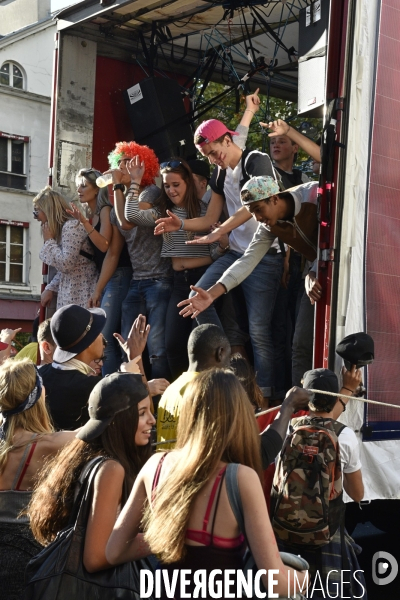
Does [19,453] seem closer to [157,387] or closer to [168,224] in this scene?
[157,387]

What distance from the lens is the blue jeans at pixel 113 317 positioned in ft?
20.8

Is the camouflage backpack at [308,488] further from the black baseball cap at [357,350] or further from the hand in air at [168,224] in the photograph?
the hand in air at [168,224]

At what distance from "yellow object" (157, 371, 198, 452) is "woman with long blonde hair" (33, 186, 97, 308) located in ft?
8.45

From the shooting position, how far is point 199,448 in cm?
273

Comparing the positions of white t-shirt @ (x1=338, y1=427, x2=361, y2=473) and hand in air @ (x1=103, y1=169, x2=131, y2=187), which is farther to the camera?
hand in air @ (x1=103, y1=169, x2=131, y2=187)

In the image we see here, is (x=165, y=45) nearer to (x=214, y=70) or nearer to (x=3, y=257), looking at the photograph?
(x=214, y=70)

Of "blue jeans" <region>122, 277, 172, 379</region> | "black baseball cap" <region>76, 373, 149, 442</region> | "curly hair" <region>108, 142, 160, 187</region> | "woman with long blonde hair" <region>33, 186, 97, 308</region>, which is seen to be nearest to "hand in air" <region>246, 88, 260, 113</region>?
"curly hair" <region>108, 142, 160, 187</region>

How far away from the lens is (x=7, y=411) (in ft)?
12.8

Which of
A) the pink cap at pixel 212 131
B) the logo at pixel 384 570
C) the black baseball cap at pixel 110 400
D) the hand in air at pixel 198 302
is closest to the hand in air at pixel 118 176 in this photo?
the pink cap at pixel 212 131

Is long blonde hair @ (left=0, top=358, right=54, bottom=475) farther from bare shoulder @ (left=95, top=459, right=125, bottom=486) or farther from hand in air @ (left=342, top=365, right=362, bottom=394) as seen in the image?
hand in air @ (left=342, top=365, right=362, bottom=394)

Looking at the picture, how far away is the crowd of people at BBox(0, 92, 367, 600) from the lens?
2730 millimetres

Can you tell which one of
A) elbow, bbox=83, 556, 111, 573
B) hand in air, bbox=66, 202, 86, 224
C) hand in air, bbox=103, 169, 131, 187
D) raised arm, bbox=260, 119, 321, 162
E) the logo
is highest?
raised arm, bbox=260, 119, 321, 162

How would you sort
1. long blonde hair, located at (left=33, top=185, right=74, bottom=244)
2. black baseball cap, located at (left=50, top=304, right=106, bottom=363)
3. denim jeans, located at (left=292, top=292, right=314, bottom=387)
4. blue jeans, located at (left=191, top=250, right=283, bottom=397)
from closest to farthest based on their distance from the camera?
black baseball cap, located at (left=50, top=304, right=106, bottom=363) < denim jeans, located at (left=292, top=292, right=314, bottom=387) < blue jeans, located at (left=191, top=250, right=283, bottom=397) < long blonde hair, located at (left=33, top=185, right=74, bottom=244)

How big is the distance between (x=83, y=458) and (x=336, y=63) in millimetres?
2511
